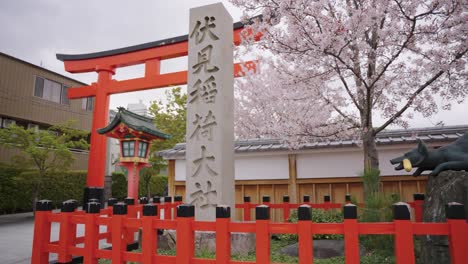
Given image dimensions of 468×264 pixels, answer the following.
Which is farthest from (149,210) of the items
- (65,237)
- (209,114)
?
(209,114)

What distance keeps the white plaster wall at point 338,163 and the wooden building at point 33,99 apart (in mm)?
12764

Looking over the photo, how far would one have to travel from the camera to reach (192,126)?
5.72m

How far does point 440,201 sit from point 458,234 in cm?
101

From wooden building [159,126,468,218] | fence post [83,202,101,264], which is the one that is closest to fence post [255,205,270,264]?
fence post [83,202,101,264]

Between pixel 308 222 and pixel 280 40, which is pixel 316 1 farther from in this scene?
pixel 308 222

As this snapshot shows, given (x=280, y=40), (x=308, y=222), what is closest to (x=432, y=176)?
(x=308, y=222)

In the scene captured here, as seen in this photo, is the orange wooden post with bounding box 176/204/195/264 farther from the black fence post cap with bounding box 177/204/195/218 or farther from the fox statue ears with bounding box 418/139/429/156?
the fox statue ears with bounding box 418/139/429/156

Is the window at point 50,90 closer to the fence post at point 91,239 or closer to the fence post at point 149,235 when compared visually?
the fence post at point 91,239

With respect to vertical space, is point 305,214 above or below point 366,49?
below

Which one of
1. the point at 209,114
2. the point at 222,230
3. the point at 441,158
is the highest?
the point at 209,114

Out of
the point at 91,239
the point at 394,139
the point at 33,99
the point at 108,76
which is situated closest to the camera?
the point at 91,239

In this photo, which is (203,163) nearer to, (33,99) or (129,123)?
(129,123)

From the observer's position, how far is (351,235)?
303cm

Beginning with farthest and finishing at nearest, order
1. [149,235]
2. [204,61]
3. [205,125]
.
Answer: [204,61] → [205,125] → [149,235]
